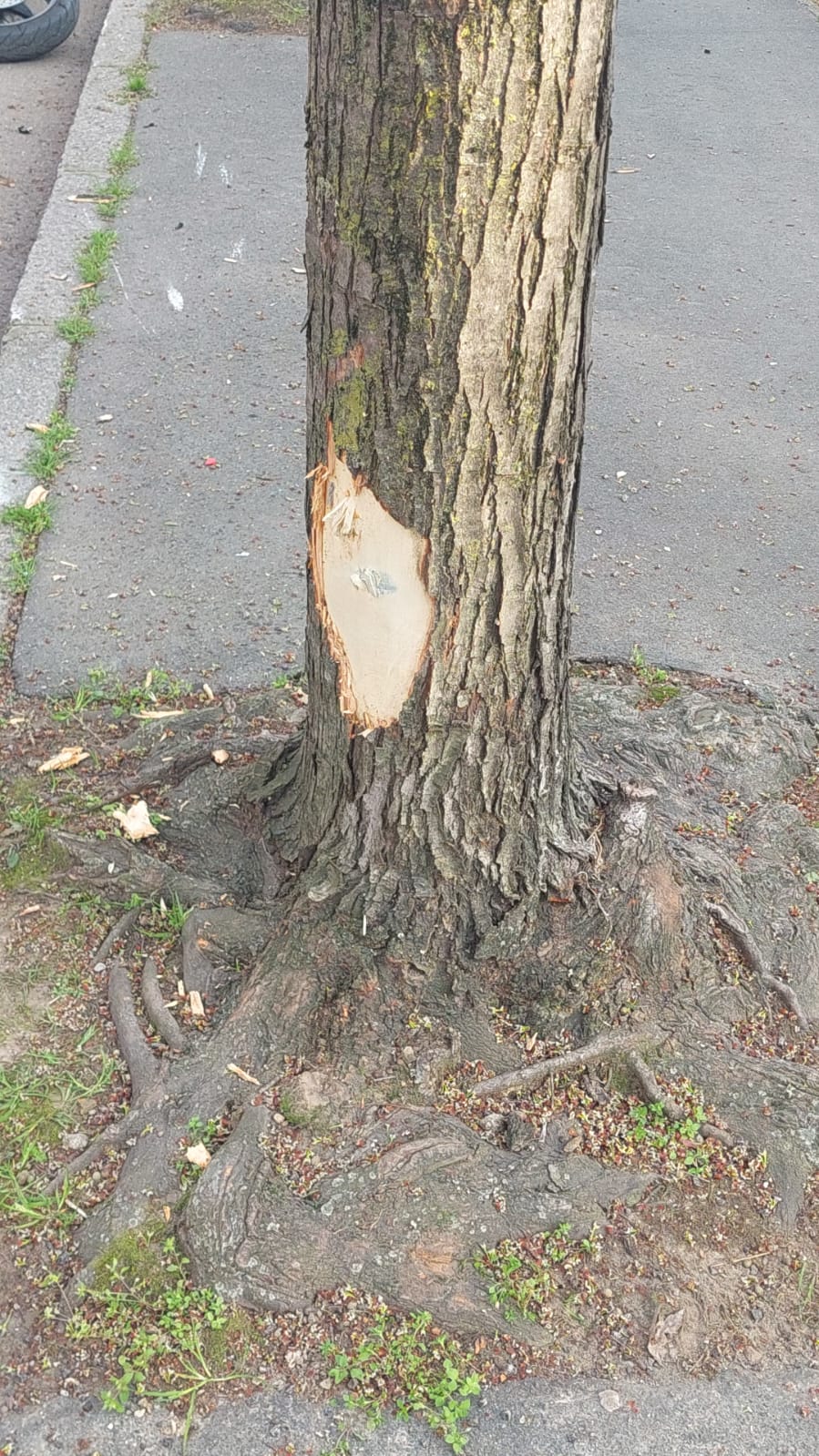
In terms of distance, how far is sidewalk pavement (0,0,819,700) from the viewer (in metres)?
4.10

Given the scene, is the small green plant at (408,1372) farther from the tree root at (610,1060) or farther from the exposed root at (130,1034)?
the exposed root at (130,1034)

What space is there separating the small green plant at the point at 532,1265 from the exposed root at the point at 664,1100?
0.96ft

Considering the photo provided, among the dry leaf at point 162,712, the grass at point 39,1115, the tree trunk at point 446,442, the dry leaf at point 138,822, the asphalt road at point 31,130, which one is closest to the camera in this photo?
the tree trunk at point 446,442

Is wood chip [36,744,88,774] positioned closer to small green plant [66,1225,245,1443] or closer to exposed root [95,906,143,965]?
exposed root [95,906,143,965]

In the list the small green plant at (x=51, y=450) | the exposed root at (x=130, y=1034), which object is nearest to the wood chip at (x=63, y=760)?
the exposed root at (x=130, y=1034)

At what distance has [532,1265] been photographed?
7.86 ft

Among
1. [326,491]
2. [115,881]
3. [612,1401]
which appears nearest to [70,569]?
[115,881]

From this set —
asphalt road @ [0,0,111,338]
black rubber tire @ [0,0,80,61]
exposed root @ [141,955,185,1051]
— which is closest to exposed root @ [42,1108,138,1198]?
exposed root @ [141,955,185,1051]

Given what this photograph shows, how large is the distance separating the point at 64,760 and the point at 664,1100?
68.7 inches

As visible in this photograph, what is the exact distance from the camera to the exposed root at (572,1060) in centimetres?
263

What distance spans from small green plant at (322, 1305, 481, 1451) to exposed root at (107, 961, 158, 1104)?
25.7 inches

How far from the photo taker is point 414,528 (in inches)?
92.4

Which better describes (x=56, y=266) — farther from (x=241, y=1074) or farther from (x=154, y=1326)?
(x=154, y=1326)

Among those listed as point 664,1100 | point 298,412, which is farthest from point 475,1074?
point 298,412
